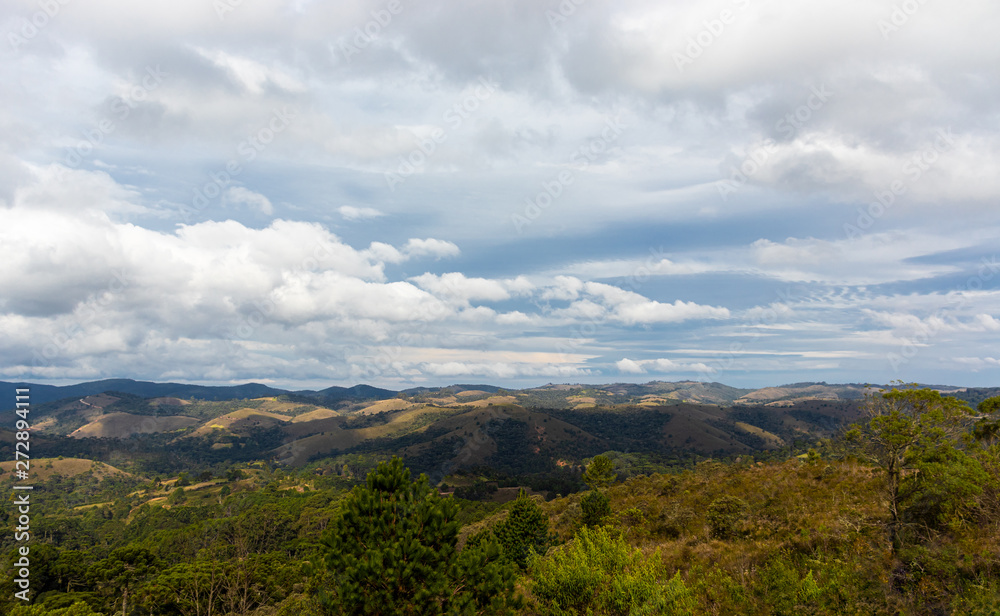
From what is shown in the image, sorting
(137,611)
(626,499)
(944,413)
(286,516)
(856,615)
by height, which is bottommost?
(286,516)

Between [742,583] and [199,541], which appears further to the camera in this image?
[199,541]

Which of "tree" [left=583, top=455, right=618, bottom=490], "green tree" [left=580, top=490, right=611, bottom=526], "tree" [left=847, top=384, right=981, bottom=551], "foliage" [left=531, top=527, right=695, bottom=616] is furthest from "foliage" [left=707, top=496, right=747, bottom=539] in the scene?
"tree" [left=583, top=455, right=618, bottom=490]

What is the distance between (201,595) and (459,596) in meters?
68.3

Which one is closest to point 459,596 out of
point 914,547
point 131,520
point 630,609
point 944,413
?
point 630,609

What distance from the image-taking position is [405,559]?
16.3m

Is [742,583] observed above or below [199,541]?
above

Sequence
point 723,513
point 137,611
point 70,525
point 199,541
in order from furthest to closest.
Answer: point 70,525 < point 199,541 < point 137,611 < point 723,513

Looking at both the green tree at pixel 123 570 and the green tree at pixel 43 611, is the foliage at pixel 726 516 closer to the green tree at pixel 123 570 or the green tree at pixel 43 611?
the green tree at pixel 43 611

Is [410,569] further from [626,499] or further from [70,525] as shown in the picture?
[70,525]

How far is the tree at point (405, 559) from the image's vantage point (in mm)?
15539

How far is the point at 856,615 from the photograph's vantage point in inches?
627

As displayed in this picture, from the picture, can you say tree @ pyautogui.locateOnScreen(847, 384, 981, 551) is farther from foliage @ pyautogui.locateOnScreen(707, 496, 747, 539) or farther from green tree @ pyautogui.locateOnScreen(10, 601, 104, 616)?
green tree @ pyautogui.locateOnScreen(10, 601, 104, 616)

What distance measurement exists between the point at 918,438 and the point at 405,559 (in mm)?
22416

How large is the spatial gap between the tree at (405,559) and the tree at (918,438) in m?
17.7
